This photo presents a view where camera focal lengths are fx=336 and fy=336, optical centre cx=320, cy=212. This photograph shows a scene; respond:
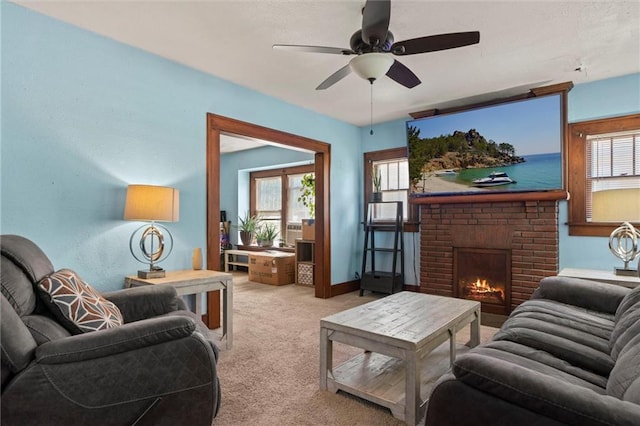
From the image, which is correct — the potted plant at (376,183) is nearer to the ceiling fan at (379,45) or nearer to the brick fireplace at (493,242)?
the brick fireplace at (493,242)

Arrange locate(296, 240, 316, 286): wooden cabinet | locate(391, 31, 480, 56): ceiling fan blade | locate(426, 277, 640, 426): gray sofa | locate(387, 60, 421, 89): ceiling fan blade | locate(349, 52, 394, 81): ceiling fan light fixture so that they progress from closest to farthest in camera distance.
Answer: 1. locate(426, 277, 640, 426): gray sofa
2. locate(391, 31, 480, 56): ceiling fan blade
3. locate(349, 52, 394, 81): ceiling fan light fixture
4. locate(387, 60, 421, 89): ceiling fan blade
5. locate(296, 240, 316, 286): wooden cabinet

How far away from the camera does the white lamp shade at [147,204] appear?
8.71 feet

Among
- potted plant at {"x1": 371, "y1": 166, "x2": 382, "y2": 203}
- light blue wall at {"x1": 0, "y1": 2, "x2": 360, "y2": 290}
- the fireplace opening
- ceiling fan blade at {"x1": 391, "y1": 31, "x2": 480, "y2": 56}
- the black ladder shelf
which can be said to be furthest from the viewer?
potted plant at {"x1": 371, "y1": 166, "x2": 382, "y2": 203}

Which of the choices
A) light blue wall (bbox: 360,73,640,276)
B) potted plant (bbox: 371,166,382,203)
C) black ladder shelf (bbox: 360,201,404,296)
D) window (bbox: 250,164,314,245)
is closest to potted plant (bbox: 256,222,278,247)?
window (bbox: 250,164,314,245)

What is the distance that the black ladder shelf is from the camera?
4.89 m

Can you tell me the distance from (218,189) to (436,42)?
97.7 inches

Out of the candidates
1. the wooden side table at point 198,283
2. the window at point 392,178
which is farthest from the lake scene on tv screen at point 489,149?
the wooden side table at point 198,283

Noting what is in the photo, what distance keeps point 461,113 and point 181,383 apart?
4.03m

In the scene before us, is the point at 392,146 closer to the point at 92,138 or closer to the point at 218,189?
the point at 218,189

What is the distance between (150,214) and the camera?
2670mm

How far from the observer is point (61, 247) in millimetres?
2559

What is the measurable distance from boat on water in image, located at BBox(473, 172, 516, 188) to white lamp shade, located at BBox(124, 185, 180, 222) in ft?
11.3

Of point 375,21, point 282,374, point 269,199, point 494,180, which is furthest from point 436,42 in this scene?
point 269,199

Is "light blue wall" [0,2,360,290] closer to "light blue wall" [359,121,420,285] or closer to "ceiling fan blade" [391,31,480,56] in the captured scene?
"ceiling fan blade" [391,31,480,56]
